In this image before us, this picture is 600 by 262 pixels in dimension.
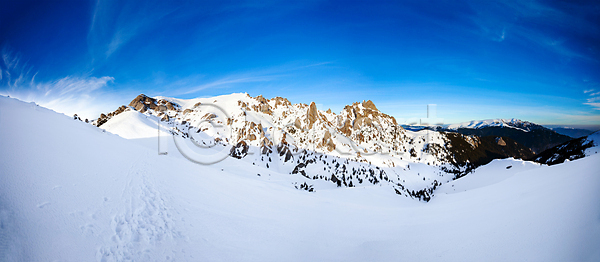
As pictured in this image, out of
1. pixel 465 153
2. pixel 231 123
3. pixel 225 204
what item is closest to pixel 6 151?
pixel 225 204

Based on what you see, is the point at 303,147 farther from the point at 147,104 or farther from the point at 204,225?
the point at 204,225

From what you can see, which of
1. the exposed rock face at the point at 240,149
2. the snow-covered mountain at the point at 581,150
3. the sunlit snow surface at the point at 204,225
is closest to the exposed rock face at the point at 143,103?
the exposed rock face at the point at 240,149

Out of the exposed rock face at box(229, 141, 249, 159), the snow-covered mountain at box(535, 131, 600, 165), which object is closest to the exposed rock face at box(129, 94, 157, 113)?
the exposed rock face at box(229, 141, 249, 159)

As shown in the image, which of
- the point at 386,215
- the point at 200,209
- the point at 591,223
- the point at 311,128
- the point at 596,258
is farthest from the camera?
the point at 311,128

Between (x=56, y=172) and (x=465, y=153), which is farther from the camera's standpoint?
(x=465, y=153)

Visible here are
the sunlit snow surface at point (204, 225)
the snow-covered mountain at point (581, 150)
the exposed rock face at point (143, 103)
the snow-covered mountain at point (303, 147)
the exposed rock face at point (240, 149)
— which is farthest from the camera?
the exposed rock face at point (143, 103)

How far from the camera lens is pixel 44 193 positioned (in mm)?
4664

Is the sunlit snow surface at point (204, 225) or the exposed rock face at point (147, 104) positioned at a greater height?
the exposed rock face at point (147, 104)

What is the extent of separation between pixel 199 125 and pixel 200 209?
173 m

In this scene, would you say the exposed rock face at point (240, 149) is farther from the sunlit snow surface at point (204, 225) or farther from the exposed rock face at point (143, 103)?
the sunlit snow surface at point (204, 225)

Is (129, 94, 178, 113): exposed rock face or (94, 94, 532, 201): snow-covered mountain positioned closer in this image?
(94, 94, 532, 201): snow-covered mountain

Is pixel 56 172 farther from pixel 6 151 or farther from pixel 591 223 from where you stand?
pixel 591 223

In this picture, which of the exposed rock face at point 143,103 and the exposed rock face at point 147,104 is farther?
the exposed rock face at point 147,104

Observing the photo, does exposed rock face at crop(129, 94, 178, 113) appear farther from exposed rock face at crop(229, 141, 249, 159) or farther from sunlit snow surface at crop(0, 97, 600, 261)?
sunlit snow surface at crop(0, 97, 600, 261)
